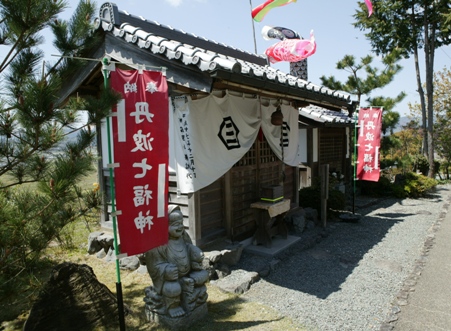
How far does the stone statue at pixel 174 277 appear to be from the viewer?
4.31m

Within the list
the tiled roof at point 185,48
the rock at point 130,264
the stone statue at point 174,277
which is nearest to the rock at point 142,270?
the rock at point 130,264

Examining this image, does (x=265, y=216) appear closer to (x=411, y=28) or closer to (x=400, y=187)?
(x=400, y=187)

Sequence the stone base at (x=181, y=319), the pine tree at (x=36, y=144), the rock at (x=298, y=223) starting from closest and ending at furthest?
the pine tree at (x=36, y=144), the stone base at (x=181, y=319), the rock at (x=298, y=223)

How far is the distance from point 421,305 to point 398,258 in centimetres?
221

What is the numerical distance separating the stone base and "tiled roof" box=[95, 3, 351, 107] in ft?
11.2

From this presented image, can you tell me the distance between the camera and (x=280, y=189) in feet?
24.2

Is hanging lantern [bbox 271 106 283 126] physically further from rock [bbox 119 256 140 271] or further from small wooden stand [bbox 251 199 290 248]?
rock [bbox 119 256 140 271]

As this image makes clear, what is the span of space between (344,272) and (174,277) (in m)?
3.67

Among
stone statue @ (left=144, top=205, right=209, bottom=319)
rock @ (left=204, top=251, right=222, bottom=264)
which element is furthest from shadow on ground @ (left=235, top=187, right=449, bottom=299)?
stone statue @ (left=144, top=205, right=209, bottom=319)

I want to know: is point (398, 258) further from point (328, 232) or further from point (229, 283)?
point (229, 283)

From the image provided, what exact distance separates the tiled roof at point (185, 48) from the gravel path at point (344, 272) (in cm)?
354

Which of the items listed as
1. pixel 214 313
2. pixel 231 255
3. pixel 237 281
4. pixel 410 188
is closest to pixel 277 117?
pixel 231 255

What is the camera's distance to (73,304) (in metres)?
4.45

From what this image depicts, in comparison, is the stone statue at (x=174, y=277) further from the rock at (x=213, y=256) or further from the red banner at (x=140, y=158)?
the rock at (x=213, y=256)
